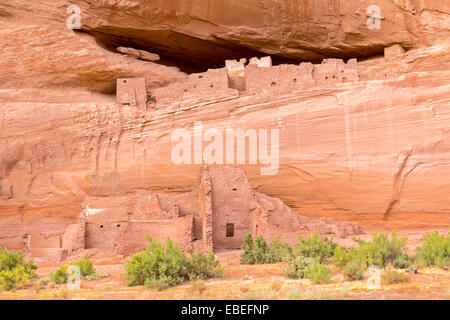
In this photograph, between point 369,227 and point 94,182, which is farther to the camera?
point 94,182

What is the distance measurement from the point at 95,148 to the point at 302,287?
8.80 meters

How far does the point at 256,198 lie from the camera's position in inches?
530

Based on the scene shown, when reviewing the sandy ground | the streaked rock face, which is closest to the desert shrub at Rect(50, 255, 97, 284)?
the sandy ground

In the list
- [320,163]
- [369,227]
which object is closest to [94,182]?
[320,163]

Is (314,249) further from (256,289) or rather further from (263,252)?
(256,289)

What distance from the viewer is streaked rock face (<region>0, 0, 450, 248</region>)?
527 inches

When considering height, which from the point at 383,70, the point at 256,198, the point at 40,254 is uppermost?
the point at 383,70

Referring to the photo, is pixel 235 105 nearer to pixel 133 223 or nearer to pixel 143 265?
pixel 133 223

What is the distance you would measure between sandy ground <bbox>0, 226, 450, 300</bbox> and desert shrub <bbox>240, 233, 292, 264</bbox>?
714 millimetres

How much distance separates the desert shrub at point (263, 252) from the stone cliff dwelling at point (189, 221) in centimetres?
96

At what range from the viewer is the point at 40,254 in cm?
1330
